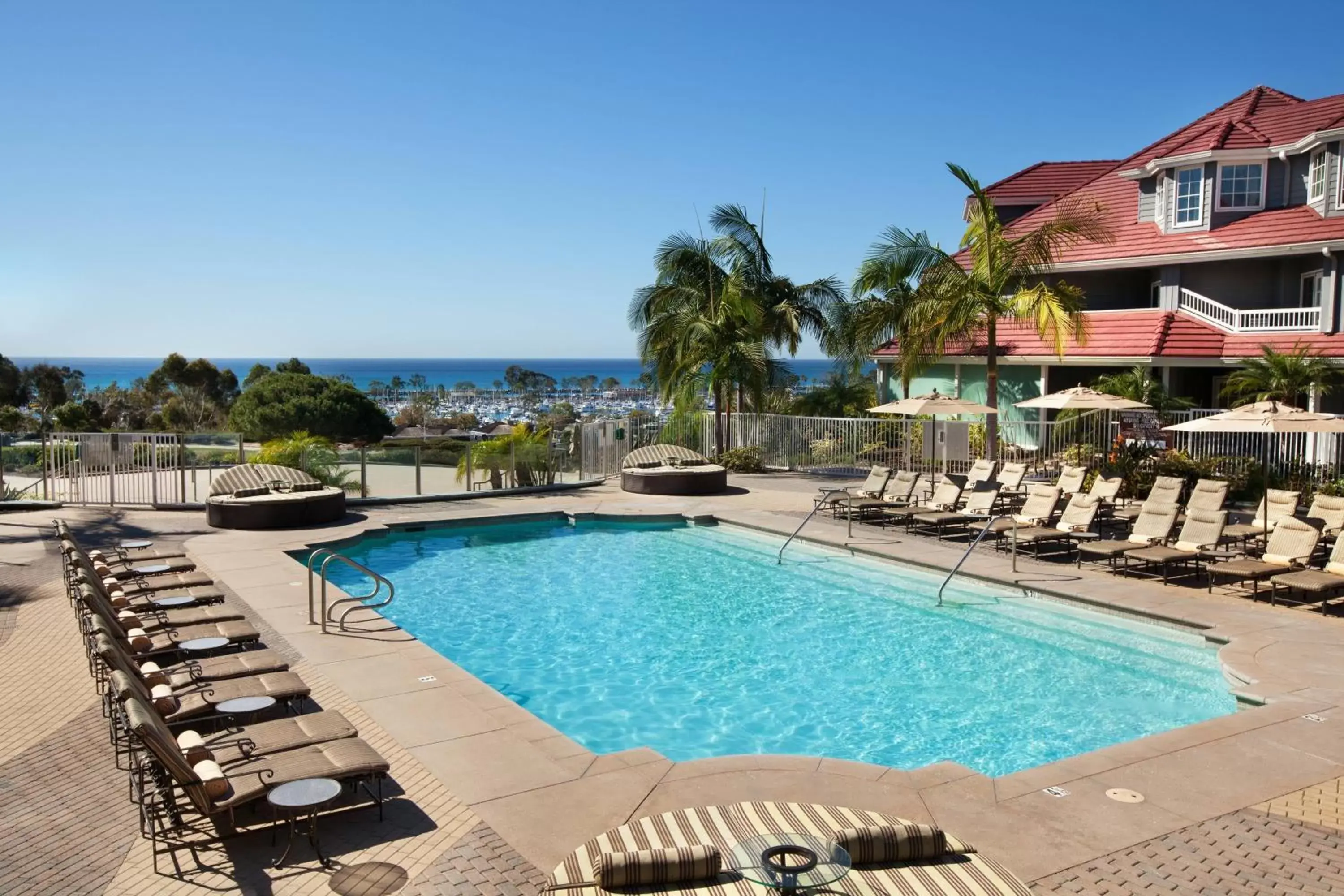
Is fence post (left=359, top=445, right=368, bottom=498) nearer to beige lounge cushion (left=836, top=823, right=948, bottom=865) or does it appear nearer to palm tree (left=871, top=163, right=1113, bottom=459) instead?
palm tree (left=871, top=163, right=1113, bottom=459)

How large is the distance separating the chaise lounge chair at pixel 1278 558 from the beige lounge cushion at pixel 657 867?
9.49 metres

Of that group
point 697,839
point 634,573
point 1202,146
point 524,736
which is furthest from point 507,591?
point 1202,146

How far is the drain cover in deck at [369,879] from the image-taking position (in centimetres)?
517

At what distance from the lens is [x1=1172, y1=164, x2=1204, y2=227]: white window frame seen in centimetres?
2541

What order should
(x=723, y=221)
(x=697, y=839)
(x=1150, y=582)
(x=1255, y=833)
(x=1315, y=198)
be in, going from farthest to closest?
(x=723, y=221) → (x=1315, y=198) → (x=1150, y=582) → (x=1255, y=833) → (x=697, y=839)

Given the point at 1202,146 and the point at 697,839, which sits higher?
the point at 1202,146

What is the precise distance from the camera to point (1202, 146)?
82.7ft

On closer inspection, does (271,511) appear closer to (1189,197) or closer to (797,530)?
(797,530)

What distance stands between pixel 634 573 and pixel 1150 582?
7108 mm

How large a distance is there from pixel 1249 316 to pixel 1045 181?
9.58 meters

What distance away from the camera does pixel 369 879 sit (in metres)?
5.30

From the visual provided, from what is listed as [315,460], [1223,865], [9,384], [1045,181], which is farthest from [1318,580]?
[9,384]

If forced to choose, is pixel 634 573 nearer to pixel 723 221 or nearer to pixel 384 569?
pixel 384 569

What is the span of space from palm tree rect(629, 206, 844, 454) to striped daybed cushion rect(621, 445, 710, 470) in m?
3.13
